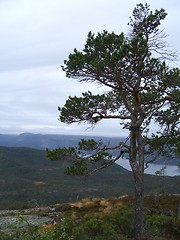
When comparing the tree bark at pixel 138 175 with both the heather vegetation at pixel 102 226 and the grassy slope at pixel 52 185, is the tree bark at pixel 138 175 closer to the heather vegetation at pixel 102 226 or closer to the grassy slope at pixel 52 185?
the heather vegetation at pixel 102 226

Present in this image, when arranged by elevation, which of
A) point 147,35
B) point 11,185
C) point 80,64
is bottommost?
point 11,185

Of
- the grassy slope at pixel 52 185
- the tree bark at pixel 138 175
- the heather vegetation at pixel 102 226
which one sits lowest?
the grassy slope at pixel 52 185

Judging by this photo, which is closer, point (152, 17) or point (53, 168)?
point (152, 17)

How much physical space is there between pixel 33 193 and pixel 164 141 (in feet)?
313

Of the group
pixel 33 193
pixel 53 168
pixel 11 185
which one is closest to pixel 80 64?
pixel 33 193

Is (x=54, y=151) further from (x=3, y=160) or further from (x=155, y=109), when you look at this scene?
(x=3, y=160)

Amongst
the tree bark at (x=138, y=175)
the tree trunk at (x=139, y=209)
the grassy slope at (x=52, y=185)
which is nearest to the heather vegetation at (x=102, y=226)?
the tree trunk at (x=139, y=209)

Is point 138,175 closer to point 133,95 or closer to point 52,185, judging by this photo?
point 133,95

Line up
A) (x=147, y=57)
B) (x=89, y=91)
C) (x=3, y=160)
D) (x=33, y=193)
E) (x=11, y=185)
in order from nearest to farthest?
(x=147, y=57), (x=89, y=91), (x=33, y=193), (x=11, y=185), (x=3, y=160)

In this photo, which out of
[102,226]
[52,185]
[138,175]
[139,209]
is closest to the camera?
[102,226]

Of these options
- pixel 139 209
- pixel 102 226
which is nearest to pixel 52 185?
pixel 139 209

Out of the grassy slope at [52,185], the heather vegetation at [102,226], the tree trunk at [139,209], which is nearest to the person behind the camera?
the heather vegetation at [102,226]

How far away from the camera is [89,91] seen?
13.2 metres

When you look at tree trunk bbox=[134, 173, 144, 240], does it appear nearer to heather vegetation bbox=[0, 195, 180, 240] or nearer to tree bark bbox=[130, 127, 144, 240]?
tree bark bbox=[130, 127, 144, 240]
